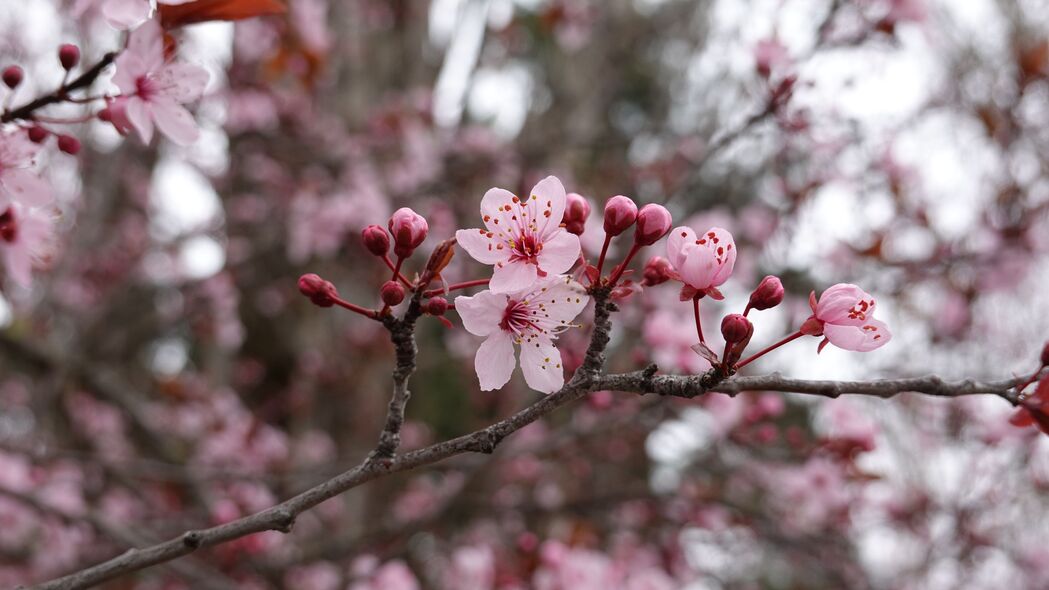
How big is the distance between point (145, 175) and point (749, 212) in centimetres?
423

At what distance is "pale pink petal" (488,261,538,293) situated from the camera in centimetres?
96

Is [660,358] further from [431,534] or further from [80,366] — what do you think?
[80,366]

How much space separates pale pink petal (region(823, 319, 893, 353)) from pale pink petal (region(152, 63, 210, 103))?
106cm

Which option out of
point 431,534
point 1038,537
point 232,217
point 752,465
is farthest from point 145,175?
point 1038,537

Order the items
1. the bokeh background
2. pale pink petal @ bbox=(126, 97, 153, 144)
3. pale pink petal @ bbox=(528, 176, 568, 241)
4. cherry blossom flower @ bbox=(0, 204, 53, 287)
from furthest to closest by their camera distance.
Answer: the bokeh background < cherry blossom flower @ bbox=(0, 204, 53, 287) < pale pink petal @ bbox=(126, 97, 153, 144) < pale pink petal @ bbox=(528, 176, 568, 241)

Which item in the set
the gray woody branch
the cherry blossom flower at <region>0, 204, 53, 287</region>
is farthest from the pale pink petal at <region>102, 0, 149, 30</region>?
the gray woody branch

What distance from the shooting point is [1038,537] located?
17.4 feet

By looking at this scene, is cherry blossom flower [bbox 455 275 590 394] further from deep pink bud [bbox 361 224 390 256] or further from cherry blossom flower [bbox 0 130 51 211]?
cherry blossom flower [bbox 0 130 51 211]

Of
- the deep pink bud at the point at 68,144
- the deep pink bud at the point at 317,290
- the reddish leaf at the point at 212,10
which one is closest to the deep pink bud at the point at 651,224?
the deep pink bud at the point at 317,290

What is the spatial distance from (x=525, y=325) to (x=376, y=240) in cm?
23

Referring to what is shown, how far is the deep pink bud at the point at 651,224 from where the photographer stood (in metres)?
0.99

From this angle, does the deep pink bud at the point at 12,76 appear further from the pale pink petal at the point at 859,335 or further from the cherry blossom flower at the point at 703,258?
the pale pink petal at the point at 859,335

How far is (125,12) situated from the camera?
1.15 metres

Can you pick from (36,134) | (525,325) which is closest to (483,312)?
(525,325)
